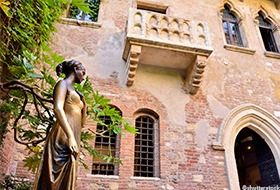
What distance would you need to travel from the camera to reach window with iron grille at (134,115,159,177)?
5.85 m

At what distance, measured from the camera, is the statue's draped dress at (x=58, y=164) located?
2.26 meters

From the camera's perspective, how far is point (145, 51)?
6355 mm

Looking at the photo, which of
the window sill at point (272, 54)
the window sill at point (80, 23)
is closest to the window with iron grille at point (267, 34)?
the window sill at point (272, 54)

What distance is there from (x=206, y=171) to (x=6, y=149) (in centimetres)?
444

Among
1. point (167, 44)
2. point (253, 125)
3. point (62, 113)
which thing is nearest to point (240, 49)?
point (253, 125)

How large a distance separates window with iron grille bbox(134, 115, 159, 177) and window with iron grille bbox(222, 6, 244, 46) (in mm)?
4439

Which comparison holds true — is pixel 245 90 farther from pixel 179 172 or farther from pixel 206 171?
pixel 179 172

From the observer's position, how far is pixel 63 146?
2.43 metres

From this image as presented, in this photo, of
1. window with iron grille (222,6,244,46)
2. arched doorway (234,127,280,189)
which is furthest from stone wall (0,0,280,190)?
arched doorway (234,127,280,189)

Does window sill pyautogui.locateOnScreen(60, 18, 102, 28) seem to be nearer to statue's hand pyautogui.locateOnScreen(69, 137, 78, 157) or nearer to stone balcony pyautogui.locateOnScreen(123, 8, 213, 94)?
stone balcony pyautogui.locateOnScreen(123, 8, 213, 94)

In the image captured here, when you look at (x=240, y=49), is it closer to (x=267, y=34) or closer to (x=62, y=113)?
(x=267, y=34)

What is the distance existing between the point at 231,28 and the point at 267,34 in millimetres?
1645

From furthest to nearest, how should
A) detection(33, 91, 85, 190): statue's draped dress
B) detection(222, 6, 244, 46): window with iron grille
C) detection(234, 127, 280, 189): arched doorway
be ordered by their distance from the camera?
detection(222, 6, 244, 46): window with iron grille < detection(234, 127, 280, 189): arched doorway < detection(33, 91, 85, 190): statue's draped dress

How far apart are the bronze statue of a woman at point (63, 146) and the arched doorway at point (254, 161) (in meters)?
6.28
